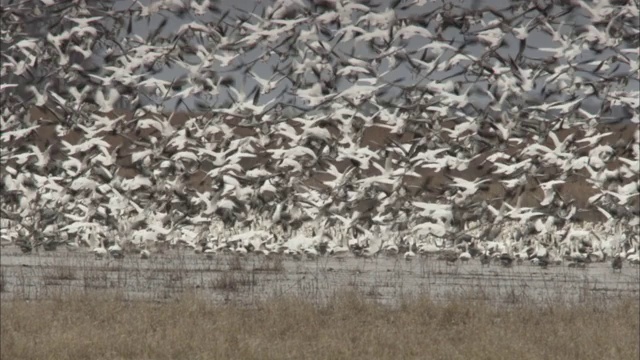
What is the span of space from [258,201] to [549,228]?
11.9 ft

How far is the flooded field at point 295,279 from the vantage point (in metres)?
11.9

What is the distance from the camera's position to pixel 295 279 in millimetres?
13125

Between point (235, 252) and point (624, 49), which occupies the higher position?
point (624, 49)

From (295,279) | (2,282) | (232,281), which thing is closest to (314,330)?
(232,281)

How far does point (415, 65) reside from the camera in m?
15.4

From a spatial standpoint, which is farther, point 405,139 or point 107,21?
point 405,139

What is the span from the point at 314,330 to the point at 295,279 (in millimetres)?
3128

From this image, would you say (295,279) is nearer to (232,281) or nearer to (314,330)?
(232,281)

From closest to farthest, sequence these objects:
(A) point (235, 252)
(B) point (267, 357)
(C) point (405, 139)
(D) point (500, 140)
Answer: (B) point (267, 357) → (A) point (235, 252) → (D) point (500, 140) → (C) point (405, 139)

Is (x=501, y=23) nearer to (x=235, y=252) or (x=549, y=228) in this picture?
(x=549, y=228)

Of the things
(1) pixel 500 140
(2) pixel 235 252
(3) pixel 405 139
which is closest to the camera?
(2) pixel 235 252

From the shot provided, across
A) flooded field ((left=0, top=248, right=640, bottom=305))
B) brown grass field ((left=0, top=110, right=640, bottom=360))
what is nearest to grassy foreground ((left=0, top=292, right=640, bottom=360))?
brown grass field ((left=0, top=110, right=640, bottom=360))

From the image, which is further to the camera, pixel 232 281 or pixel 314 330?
pixel 232 281

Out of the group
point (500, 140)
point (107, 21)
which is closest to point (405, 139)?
point (500, 140)
